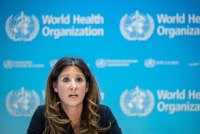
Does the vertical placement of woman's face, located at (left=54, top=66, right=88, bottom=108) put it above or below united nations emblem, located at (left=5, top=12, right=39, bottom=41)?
below

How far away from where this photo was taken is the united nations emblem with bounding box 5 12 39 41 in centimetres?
310

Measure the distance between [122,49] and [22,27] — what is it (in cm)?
100

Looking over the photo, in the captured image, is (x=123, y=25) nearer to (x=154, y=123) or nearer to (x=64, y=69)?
(x=154, y=123)

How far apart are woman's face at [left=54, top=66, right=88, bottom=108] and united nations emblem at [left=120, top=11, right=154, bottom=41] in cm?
139

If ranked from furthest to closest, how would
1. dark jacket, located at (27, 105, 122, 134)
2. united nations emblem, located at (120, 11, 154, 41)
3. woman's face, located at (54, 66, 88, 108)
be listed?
united nations emblem, located at (120, 11, 154, 41), dark jacket, located at (27, 105, 122, 134), woman's face, located at (54, 66, 88, 108)

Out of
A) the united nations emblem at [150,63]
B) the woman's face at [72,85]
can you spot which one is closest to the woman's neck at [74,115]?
the woman's face at [72,85]

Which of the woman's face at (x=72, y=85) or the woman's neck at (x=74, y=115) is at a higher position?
the woman's face at (x=72, y=85)

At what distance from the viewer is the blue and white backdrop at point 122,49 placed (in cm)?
309

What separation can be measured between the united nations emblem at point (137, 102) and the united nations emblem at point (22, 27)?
3.55 feet

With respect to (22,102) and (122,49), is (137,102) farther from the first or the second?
(22,102)

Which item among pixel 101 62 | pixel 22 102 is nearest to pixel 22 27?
pixel 22 102

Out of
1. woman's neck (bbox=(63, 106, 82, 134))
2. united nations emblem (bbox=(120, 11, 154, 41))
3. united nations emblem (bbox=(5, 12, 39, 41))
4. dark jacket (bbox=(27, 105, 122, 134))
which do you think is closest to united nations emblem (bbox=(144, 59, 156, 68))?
united nations emblem (bbox=(120, 11, 154, 41))

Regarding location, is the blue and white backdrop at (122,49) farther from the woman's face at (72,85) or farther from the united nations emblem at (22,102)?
the woman's face at (72,85)

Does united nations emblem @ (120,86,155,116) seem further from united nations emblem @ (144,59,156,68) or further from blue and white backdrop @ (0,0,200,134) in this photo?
united nations emblem @ (144,59,156,68)
